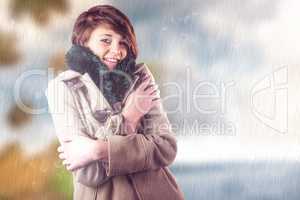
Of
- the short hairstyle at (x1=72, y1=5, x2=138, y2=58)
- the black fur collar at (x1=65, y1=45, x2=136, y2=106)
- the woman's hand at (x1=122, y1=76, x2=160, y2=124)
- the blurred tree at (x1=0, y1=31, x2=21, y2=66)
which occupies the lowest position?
the woman's hand at (x1=122, y1=76, x2=160, y2=124)

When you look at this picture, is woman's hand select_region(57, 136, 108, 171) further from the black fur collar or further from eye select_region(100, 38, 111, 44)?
eye select_region(100, 38, 111, 44)

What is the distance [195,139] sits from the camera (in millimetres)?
1677

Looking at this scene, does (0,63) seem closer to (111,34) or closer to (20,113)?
(20,113)

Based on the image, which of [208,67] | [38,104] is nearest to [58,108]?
[38,104]

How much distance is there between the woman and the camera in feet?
5.35

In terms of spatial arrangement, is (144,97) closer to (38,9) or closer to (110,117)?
(110,117)

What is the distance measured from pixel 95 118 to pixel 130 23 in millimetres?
311

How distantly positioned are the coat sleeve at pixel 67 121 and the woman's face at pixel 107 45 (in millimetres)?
146

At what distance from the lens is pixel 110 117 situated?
65.3 inches

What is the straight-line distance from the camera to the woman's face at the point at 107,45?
1.69 meters

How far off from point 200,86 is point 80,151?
1.36ft

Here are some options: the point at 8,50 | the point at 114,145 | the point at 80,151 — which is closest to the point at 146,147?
the point at 114,145

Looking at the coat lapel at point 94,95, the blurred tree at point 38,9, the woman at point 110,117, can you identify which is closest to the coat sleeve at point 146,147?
the woman at point 110,117

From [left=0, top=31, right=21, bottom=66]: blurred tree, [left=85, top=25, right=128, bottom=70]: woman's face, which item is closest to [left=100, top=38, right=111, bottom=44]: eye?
[left=85, top=25, right=128, bottom=70]: woman's face
